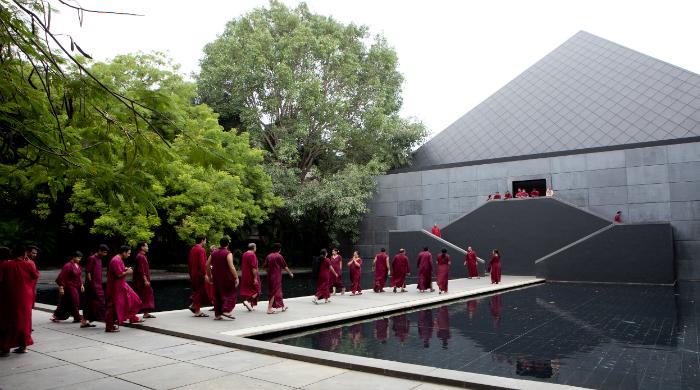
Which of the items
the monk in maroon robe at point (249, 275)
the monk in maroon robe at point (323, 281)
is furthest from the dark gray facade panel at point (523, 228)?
the monk in maroon robe at point (249, 275)

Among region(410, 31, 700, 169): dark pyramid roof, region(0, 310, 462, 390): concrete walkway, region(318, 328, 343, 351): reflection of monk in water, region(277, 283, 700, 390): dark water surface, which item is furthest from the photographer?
region(410, 31, 700, 169): dark pyramid roof

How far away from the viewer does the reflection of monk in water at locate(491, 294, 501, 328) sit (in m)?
10.1

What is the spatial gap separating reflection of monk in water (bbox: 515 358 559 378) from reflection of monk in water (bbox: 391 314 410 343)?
2.14 metres

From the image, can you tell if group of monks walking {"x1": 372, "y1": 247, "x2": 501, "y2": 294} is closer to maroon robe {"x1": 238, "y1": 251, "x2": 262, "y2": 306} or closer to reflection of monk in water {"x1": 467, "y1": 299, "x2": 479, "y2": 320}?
reflection of monk in water {"x1": 467, "y1": 299, "x2": 479, "y2": 320}

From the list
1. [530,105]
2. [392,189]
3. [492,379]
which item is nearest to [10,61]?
[492,379]

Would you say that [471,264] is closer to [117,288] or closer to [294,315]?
[294,315]

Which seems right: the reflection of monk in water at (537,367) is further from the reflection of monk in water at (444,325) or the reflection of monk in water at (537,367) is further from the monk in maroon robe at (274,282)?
the monk in maroon robe at (274,282)

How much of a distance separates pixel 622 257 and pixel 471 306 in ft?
36.3

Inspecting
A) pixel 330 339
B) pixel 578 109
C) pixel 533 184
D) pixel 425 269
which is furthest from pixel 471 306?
pixel 578 109

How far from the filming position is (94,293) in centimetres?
906

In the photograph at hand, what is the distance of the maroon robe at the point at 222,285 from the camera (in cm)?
960

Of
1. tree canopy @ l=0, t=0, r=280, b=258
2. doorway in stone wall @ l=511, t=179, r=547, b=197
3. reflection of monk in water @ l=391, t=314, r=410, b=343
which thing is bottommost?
reflection of monk in water @ l=391, t=314, r=410, b=343

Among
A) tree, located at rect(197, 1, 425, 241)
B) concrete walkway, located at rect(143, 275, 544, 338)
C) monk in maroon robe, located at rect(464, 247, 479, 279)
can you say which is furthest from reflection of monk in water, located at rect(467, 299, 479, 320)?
tree, located at rect(197, 1, 425, 241)

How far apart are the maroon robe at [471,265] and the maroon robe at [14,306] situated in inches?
702
